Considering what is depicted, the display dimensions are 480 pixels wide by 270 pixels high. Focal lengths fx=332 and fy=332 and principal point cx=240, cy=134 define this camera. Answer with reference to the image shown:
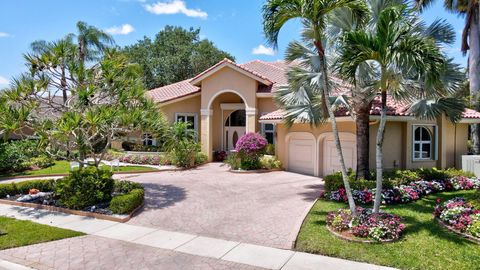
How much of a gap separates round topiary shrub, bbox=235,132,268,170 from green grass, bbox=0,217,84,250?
11.7 meters

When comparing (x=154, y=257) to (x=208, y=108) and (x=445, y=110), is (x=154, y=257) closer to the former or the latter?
(x=445, y=110)

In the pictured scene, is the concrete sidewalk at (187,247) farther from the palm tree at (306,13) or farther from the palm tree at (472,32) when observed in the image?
the palm tree at (472,32)

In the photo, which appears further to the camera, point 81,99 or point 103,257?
point 81,99

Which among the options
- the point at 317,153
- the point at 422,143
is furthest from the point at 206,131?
the point at 422,143

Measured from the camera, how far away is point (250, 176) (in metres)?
18.5

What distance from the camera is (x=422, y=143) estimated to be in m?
17.7

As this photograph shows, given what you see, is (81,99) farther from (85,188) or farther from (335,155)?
(335,155)

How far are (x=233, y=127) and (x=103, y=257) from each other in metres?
19.3

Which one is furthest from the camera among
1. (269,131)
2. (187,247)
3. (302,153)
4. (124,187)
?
(269,131)

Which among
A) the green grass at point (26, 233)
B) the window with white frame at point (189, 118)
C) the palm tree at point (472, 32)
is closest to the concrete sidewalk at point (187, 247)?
the green grass at point (26, 233)

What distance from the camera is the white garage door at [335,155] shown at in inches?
669

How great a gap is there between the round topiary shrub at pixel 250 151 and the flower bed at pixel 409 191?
7.68 m

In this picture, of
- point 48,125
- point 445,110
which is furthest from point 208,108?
point 445,110

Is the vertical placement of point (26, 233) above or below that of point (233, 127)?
below
